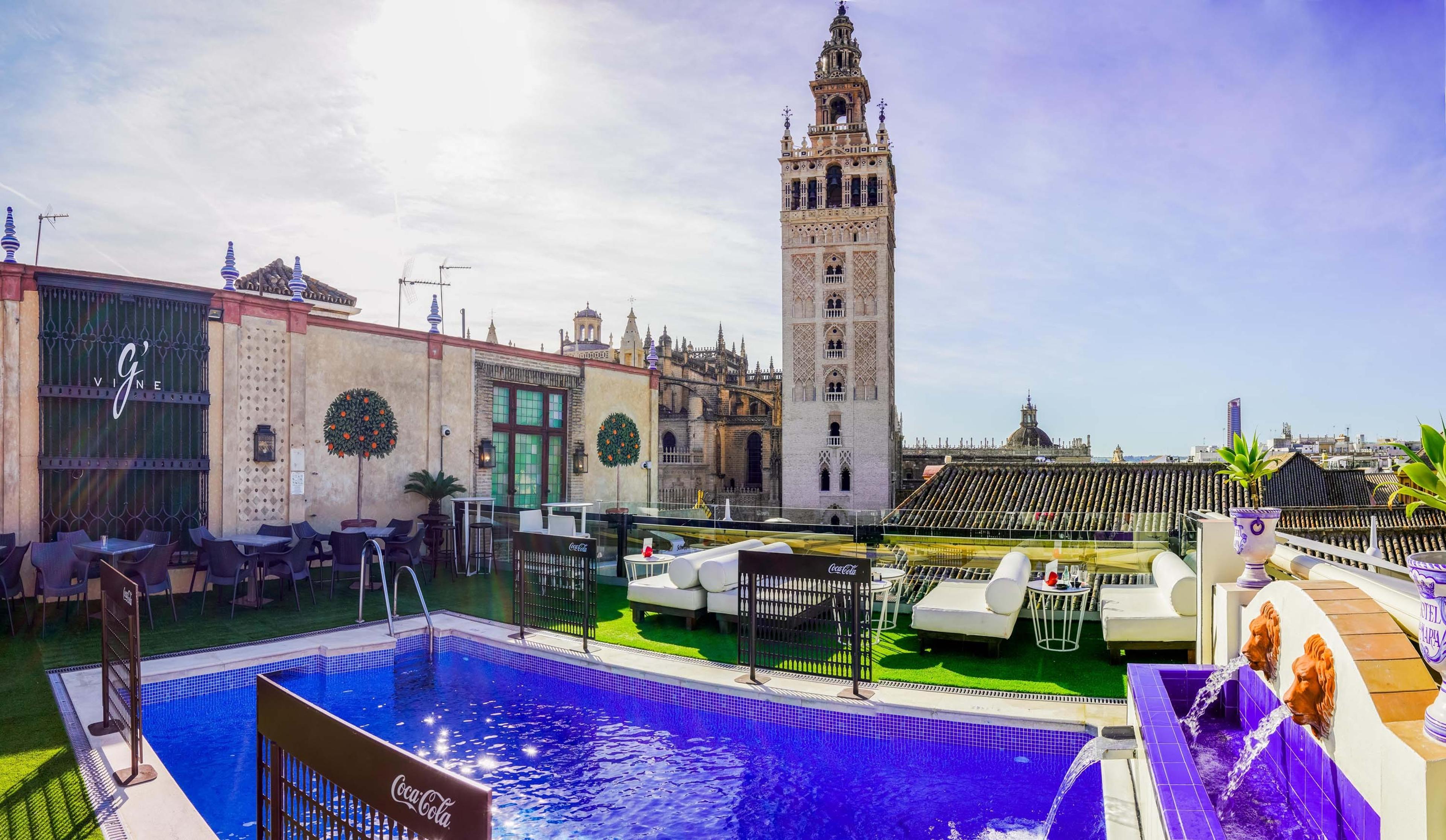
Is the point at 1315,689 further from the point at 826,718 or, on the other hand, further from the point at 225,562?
the point at 225,562

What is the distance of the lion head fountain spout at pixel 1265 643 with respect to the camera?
370cm

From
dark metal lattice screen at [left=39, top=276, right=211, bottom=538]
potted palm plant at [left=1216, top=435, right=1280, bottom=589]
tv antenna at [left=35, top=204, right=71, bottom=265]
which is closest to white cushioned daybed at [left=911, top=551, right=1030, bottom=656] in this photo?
potted palm plant at [left=1216, top=435, right=1280, bottom=589]

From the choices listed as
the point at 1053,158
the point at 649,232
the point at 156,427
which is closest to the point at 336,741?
the point at 156,427

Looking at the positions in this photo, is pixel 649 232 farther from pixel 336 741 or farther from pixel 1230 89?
pixel 336 741

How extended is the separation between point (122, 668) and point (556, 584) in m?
3.56

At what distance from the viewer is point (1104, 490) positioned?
84.8 ft

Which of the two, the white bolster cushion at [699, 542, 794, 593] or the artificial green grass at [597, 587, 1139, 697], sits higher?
the white bolster cushion at [699, 542, 794, 593]

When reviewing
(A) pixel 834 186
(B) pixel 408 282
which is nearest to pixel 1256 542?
(B) pixel 408 282

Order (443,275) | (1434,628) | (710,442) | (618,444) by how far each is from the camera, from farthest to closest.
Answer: (710,442) → (443,275) → (618,444) → (1434,628)

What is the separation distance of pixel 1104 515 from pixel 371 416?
35.5 ft

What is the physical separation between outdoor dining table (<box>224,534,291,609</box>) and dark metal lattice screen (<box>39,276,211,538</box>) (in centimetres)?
153

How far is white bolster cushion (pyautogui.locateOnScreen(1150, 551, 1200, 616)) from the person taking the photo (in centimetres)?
634

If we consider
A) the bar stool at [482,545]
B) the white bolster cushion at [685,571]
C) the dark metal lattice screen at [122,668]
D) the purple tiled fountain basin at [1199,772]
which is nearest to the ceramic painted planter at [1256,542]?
the purple tiled fountain basin at [1199,772]

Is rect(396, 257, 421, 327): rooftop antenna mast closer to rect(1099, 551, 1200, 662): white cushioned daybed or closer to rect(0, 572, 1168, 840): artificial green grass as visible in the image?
rect(0, 572, 1168, 840): artificial green grass
